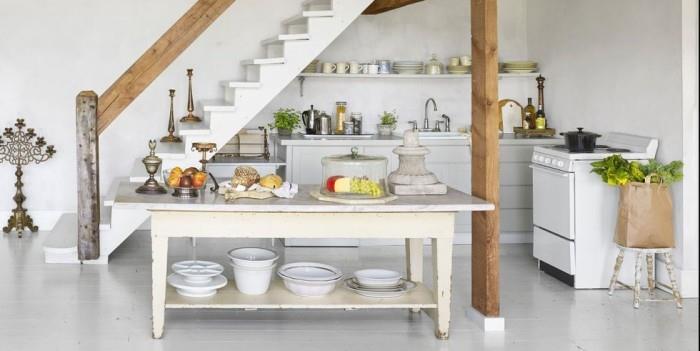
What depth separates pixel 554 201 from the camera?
6.64 m

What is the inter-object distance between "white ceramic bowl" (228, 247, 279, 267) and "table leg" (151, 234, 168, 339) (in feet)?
1.44

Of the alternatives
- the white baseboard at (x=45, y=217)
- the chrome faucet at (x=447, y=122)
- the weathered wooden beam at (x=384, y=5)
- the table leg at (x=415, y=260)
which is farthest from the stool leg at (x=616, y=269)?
the white baseboard at (x=45, y=217)

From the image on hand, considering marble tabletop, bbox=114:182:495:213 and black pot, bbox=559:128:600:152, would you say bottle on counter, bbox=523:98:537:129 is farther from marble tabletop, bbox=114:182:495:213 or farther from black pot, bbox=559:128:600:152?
marble tabletop, bbox=114:182:495:213

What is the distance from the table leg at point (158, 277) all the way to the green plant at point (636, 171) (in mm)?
3040

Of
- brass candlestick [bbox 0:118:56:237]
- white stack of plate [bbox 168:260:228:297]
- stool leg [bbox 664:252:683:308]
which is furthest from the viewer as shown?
brass candlestick [bbox 0:118:56:237]

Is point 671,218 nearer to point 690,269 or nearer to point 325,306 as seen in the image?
point 690,269

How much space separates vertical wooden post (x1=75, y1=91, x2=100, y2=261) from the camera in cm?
695

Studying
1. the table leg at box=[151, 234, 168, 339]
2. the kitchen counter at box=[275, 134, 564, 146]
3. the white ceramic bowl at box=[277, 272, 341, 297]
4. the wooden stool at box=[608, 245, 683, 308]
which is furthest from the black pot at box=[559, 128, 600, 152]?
the table leg at box=[151, 234, 168, 339]

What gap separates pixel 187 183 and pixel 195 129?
2263mm

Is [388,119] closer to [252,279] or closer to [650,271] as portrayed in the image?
[650,271]

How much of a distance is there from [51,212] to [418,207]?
17.2 feet

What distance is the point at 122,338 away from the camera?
511 centimetres

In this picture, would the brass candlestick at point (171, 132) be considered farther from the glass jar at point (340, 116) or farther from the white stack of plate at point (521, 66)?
the white stack of plate at point (521, 66)

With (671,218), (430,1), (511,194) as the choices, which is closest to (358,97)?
(430,1)
